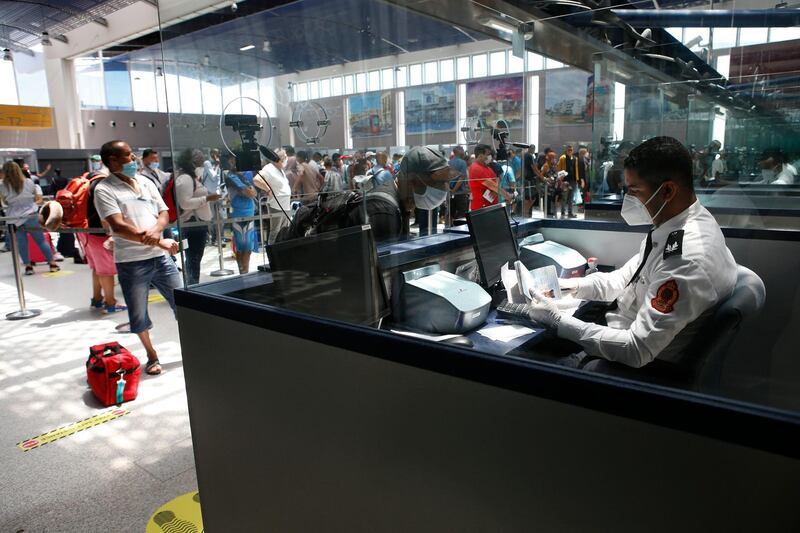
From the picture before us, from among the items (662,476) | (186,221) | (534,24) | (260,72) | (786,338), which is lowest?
(786,338)

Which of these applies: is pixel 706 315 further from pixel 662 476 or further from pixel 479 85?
pixel 479 85

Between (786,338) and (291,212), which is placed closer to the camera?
(291,212)

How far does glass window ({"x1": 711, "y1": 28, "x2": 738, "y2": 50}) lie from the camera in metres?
3.28

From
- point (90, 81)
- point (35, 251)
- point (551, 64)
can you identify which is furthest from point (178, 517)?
point (90, 81)

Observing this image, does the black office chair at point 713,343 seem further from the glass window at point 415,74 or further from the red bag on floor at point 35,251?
the red bag on floor at point 35,251

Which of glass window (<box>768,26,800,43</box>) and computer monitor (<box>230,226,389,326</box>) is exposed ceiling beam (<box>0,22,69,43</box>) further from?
glass window (<box>768,26,800,43</box>)

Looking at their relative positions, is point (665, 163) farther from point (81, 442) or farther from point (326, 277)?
point (81, 442)

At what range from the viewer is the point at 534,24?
3.56 meters

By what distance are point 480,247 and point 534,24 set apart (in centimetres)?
207

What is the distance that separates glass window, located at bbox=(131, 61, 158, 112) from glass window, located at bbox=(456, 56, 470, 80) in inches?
576

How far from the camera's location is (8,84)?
14.8 m

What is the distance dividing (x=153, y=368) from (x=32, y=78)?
51.2 ft

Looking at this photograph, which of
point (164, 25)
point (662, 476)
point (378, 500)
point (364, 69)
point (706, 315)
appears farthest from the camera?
point (364, 69)

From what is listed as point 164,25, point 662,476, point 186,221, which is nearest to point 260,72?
point 164,25
